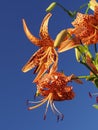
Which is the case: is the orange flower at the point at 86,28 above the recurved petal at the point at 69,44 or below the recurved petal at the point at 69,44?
above

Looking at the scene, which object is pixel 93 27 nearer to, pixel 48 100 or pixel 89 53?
pixel 89 53

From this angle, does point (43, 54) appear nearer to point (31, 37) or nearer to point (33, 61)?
point (33, 61)

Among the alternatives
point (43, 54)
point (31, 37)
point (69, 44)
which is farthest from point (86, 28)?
point (31, 37)

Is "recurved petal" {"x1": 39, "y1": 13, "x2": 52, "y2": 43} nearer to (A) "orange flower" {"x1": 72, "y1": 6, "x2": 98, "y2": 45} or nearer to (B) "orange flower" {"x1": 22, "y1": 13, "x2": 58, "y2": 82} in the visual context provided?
(B) "orange flower" {"x1": 22, "y1": 13, "x2": 58, "y2": 82}

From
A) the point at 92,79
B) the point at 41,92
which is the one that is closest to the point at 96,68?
the point at 92,79

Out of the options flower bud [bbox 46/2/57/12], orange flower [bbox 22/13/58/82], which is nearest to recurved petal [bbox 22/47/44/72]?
orange flower [bbox 22/13/58/82]

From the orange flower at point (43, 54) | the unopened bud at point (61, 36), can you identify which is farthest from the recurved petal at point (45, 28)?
the unopened bud at point (61, 36)

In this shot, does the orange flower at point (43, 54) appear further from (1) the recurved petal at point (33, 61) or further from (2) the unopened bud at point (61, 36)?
(2) the unopened bud at point (61, 36)
